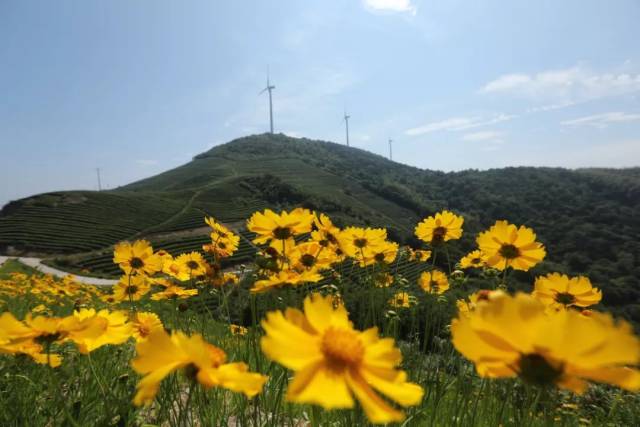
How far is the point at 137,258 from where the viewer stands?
2355 millimetres

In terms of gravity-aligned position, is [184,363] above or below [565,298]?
above

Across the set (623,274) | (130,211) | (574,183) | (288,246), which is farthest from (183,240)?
(574,183)

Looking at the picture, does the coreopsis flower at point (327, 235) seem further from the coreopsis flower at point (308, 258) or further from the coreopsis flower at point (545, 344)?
the coreopsis flower at point (545, 344)

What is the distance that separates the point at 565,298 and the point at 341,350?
1.50 meters

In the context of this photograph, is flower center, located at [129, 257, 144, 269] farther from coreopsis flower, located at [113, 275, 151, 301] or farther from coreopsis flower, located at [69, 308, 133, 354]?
coreopsis flower, located at [69, 308, 133, 354]

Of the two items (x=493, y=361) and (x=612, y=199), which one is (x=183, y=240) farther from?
(x=612, y=199)

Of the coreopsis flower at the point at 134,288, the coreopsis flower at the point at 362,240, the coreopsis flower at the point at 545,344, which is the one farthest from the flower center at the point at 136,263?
the coreopsis flower at the point at 545,344

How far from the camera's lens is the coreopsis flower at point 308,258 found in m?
2.08

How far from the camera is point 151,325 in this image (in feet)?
6.07

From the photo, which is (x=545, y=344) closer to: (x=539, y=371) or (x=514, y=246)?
(x=539, y=371)

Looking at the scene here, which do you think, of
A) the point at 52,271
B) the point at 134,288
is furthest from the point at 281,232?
the point at 52,271

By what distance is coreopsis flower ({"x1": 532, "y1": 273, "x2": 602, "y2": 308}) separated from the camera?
1.88 metres

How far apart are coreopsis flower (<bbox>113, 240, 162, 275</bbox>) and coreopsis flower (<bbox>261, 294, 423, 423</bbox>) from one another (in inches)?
65.2

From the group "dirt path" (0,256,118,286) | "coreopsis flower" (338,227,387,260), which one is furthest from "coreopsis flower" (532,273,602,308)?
"dirt path" (0,256,118,286)
